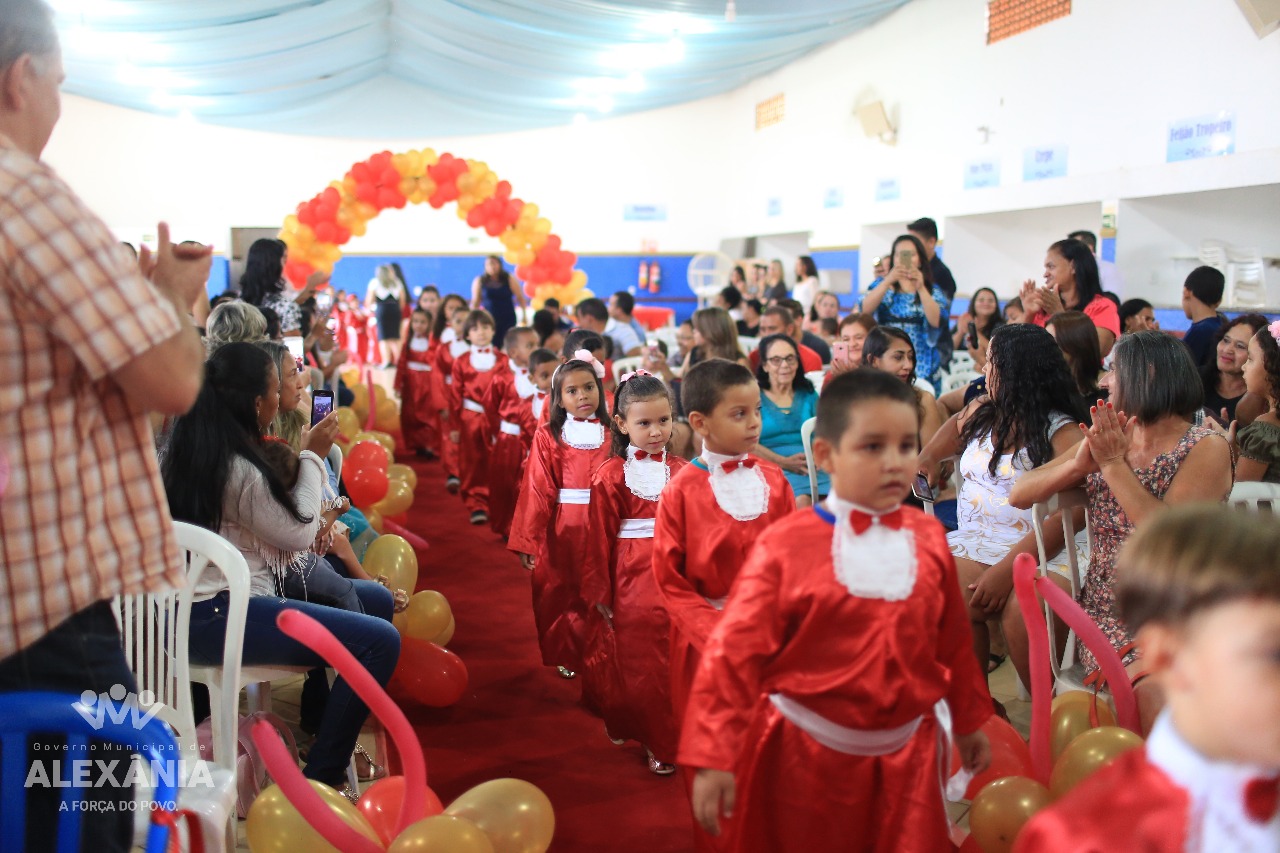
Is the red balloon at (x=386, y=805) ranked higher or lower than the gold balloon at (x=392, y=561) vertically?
lower

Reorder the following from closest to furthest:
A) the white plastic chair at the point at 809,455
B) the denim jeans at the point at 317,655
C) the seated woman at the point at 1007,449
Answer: the denim jeans at the point at 317,655 → the seated woman at the point at 1007,449 → the white plastic chair at the point at 809,455

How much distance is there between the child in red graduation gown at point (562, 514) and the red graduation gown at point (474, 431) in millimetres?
2364

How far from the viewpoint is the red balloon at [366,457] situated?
14.9ft

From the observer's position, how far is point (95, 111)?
14586mm

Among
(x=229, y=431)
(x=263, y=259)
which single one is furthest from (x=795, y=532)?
(x=263, y=259)

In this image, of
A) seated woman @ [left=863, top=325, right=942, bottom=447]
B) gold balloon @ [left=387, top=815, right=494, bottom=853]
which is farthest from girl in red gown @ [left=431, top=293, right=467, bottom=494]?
gold balloon @ [left=387, top=815, right=494, bottom=853]

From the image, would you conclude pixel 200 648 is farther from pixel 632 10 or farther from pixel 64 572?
pixel 632 10

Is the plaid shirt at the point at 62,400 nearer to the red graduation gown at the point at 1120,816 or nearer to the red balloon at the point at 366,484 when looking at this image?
the red graduation gown at the point at 1120,816

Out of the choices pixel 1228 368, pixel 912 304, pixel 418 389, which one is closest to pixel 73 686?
pixel 1228 368

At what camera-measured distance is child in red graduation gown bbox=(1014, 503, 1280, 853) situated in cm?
104

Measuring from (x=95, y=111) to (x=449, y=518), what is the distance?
37.4ft

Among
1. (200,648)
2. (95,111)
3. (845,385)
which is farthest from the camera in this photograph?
(95,111)

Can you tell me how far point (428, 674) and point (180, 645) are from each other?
1238 millimetres

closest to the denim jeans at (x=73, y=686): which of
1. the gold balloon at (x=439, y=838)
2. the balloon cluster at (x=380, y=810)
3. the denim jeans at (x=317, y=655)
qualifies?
the balloon cluster at (x=380, y=810)
